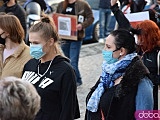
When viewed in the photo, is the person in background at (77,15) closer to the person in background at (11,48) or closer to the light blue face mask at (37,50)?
Answer: the person in background at (11,48)

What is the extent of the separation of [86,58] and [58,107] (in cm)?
641

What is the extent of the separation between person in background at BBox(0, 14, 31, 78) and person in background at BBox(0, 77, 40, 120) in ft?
6.59

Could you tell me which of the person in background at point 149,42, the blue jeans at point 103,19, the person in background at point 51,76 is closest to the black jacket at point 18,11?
the person in background at point 149,42

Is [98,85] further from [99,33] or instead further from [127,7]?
[99,33]

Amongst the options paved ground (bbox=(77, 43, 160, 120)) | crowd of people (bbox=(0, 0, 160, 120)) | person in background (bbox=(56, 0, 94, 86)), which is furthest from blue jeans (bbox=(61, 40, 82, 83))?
crowd of people (bbox=(0, 0, 160, 120))

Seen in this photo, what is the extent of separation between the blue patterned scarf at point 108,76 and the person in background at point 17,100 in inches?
48.9

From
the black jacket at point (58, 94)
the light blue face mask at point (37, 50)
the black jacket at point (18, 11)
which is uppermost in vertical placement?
the light blue face mask at point (37, 50)

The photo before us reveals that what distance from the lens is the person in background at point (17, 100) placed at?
237cm

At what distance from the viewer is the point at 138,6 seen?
25.1 ft

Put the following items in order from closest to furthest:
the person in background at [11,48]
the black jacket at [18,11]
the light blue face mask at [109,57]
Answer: the light blue face mask at [109,57] < the person in background at [11,48] < the black jacket at [18,11]

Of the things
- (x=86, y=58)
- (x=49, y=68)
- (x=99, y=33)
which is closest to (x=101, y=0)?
(x=99, y=33)

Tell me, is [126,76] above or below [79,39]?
above

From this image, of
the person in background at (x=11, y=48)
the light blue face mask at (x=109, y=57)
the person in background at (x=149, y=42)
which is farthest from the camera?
the person in background at (x=149, y=42)

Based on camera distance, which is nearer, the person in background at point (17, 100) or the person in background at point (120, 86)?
the person in background at point (17, 100)
